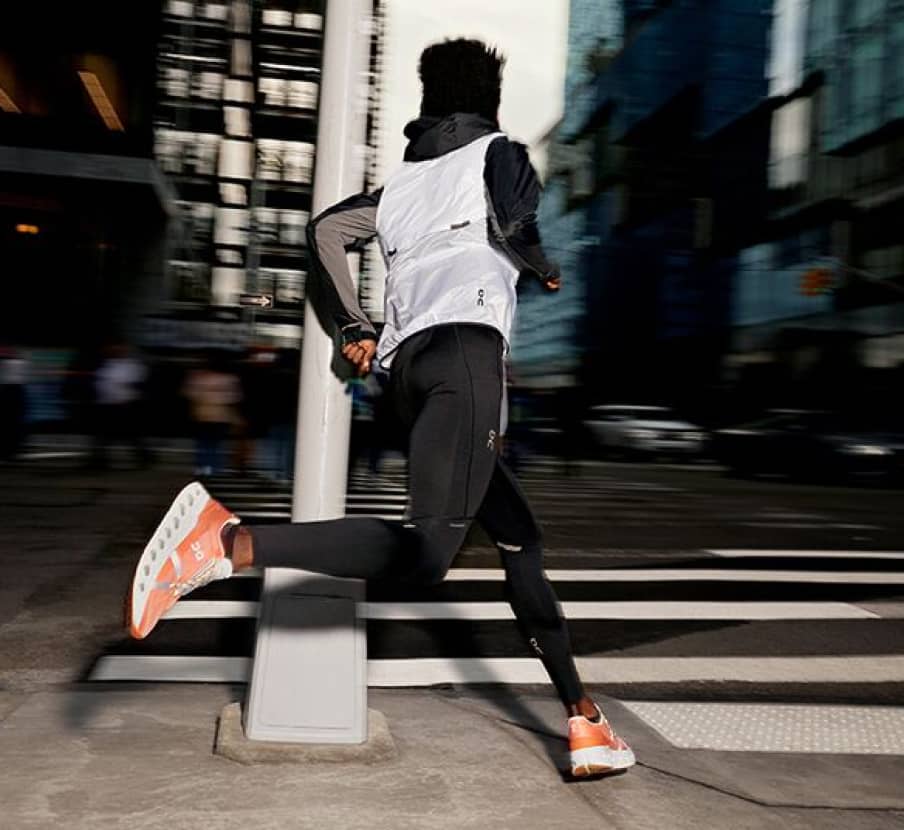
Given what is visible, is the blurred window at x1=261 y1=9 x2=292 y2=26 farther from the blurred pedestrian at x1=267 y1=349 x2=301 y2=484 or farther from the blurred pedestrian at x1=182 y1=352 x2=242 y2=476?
the blurred pedestrian at x1=182 y1=352 x2=242 y2=476

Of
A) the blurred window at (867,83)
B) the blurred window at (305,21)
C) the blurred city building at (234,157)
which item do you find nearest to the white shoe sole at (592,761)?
the blurred city building at (234,157)

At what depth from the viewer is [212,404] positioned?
14.5 m

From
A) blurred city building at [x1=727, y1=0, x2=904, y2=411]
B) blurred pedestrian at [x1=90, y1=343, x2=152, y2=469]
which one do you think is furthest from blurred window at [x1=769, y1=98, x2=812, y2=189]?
blurred pedestrian at [x1=90, y1=343, x2=152, y2=469]

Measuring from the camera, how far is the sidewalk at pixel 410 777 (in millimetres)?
2883

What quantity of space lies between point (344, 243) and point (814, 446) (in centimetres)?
2077

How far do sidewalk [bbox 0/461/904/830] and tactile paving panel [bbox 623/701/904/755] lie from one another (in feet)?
0.32

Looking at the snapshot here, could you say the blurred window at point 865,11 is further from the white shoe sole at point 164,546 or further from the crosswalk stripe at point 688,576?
the white shoe sole at point 164,546

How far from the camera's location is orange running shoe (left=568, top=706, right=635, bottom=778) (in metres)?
3.26

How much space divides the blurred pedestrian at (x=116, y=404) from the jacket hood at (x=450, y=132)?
49.2ft

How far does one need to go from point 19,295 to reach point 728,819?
27.5 metres

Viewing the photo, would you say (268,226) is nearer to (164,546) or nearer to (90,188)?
→ (90,188)

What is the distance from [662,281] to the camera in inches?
2608

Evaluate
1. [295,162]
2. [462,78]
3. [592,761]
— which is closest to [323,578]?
[592,761]

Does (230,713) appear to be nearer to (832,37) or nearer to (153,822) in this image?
(153,822)
